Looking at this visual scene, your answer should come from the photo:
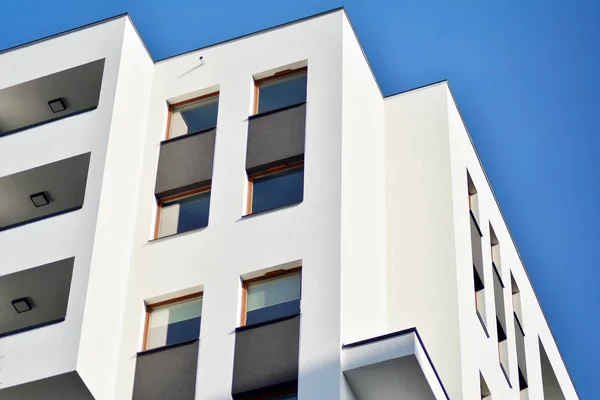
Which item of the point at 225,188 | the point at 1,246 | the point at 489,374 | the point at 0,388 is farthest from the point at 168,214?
the point at 489,374

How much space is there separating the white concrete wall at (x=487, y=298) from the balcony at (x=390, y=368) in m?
2.43

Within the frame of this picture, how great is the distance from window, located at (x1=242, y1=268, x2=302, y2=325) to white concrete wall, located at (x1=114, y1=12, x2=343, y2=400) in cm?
31

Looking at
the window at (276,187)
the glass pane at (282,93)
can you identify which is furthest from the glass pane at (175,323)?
the glass pane at (282,93)

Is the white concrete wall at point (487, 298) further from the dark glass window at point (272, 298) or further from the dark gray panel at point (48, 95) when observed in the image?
the dark gray panel at point (48, 95)

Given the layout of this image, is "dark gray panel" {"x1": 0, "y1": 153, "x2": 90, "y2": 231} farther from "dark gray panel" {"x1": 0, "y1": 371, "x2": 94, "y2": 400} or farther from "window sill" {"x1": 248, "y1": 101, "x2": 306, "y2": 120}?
"dark gray panel" {"x1": 0, "y1": 371, "x2": 94, "y2": 400}

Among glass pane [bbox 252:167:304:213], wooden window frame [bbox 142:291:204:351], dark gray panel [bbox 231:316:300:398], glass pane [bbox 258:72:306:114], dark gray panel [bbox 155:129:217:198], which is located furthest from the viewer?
glass pane [bbox 258:72:306:114]

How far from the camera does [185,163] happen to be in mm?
33125

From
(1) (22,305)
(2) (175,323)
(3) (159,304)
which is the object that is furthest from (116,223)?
(1) (22,305)

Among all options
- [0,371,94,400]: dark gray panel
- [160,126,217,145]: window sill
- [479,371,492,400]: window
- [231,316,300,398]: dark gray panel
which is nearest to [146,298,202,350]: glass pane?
[231,316,300,398]: dark gray panel

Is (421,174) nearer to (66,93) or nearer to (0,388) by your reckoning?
(66,93)

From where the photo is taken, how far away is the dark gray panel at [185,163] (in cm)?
3266

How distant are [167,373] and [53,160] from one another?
22.1 ft

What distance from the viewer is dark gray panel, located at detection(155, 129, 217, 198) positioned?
32656mm

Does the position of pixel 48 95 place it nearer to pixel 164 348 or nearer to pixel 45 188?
pixel 45 188
